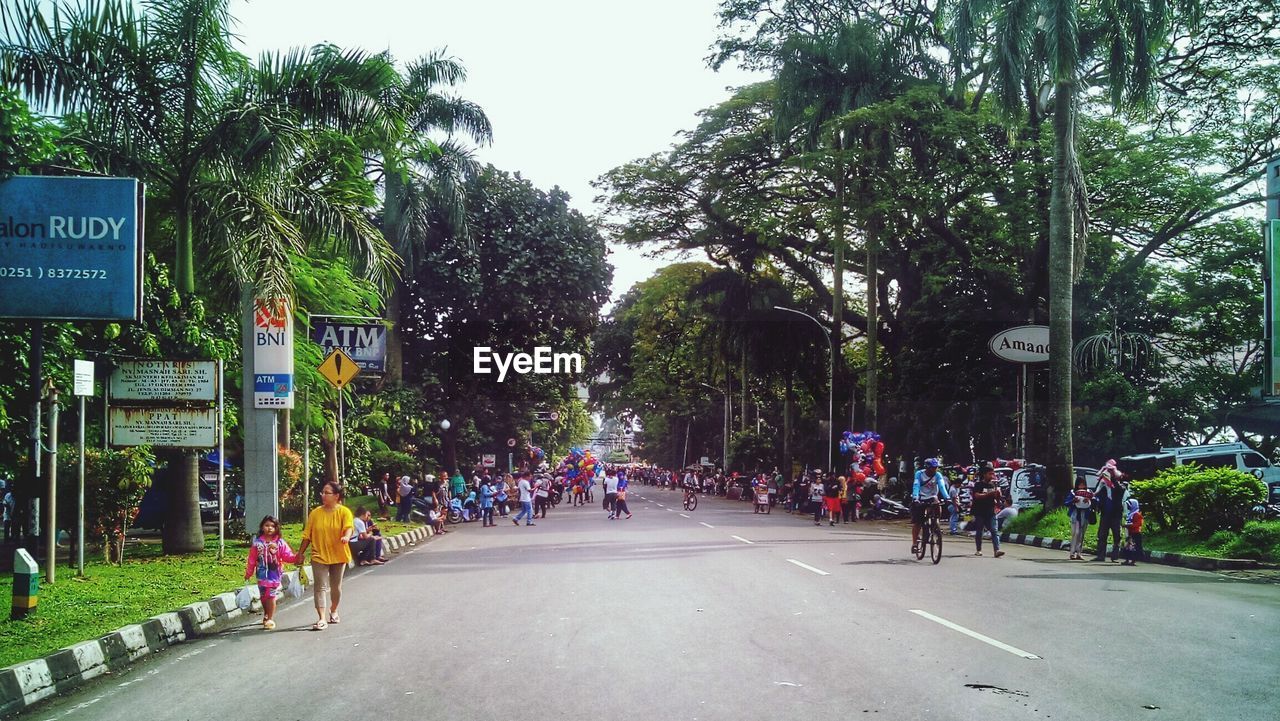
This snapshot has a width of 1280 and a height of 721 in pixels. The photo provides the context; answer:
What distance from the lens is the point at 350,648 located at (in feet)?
29.8

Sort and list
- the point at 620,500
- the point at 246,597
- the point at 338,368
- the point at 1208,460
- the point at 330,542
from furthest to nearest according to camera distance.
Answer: the point at 620,500 < the point at 1208,460 < the point at 338,368 < the point at 246,597 < the point at 330,542

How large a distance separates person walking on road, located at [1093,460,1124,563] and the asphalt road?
110 inches

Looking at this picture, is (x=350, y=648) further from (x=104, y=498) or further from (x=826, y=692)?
(x=104, y=498)

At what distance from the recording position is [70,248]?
495 inches

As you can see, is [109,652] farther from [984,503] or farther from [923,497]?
[984,503]

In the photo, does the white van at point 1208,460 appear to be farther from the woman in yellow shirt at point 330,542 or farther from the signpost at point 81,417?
the signpost at point 81,417

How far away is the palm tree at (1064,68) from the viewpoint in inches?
863

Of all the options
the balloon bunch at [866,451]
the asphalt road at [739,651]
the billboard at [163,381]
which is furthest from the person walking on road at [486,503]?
the asphalt road at [739,651]

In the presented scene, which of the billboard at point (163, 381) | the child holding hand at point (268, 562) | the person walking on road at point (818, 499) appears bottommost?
the person walking on road at point (818, 499)

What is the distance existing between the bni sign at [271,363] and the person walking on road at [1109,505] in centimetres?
1308

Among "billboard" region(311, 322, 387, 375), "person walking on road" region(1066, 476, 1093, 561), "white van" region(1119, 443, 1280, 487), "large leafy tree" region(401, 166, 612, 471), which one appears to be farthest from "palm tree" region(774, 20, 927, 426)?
"billboard" region(311, 322, 387, 375)

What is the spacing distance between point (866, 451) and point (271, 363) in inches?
883

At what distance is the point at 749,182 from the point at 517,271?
995cm

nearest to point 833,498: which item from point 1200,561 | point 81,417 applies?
point 1200,561
